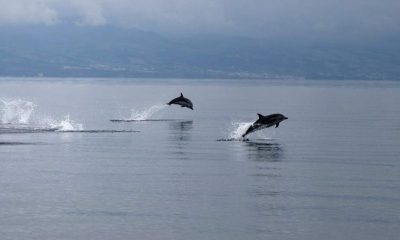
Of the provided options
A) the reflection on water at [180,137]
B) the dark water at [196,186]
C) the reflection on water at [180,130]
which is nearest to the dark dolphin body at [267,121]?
the dark water at [196,186]

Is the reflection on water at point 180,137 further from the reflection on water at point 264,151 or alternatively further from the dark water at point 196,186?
the reflection on water at point 264,151

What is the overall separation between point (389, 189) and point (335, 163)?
8976 mm

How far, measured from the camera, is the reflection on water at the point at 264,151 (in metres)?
43.9

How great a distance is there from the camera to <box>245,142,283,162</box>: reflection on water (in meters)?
43.9

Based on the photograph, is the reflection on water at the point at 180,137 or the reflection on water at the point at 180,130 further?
the reflection on water at the point at 180,130

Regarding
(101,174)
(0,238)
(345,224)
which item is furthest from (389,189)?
(0,238)

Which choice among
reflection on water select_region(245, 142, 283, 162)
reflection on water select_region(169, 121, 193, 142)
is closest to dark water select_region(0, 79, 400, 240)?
reflection on water select_region(245, 142, 283, 162)

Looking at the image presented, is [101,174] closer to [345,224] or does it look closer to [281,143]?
[345,224]

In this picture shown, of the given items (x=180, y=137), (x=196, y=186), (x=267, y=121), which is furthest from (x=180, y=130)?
(x=196, y=186)

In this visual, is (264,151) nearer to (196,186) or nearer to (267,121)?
(267,121)

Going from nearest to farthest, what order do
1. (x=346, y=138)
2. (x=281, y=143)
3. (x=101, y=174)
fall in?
(x=101, y=174)
(x=281, y=143)
(x=346, y=138)

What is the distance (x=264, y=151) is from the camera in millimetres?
47531

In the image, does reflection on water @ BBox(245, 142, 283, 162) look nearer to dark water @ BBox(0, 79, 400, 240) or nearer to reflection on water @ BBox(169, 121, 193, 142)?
dark water @ BBox(0, 79, 400, 240)

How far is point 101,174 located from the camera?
36906 mm
